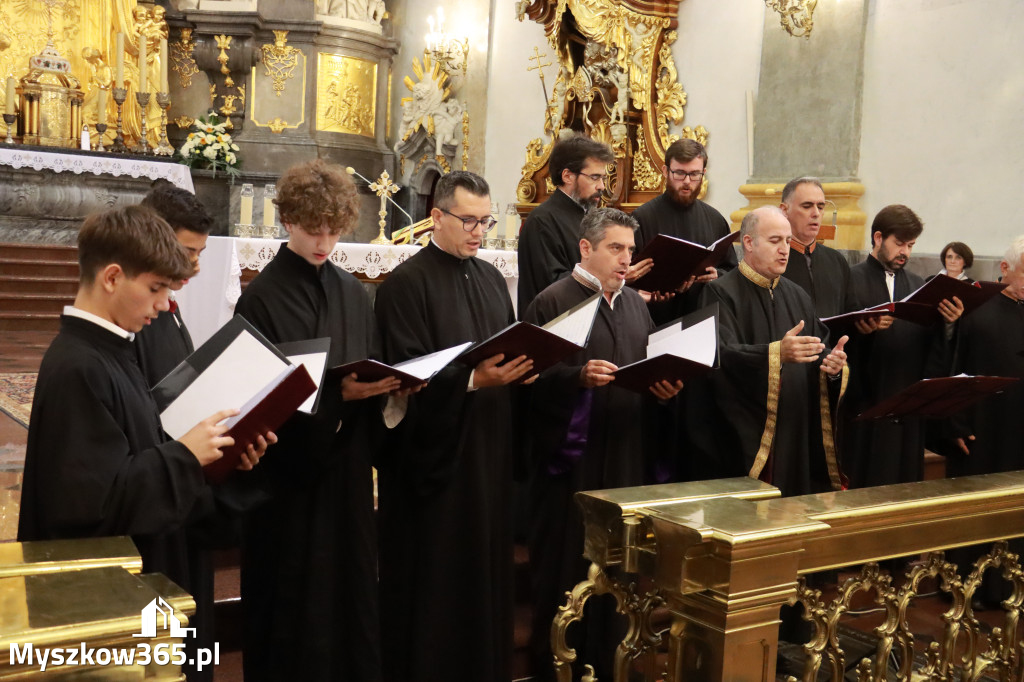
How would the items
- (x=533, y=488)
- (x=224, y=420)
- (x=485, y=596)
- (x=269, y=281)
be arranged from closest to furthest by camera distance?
(x=224, y=420) → (x=269, y=281) → (x=485, y=596) → (x=533, y=488)

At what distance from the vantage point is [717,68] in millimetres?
8828

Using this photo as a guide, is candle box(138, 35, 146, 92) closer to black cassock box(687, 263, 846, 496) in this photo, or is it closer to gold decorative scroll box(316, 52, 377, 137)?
gold decorative scroll box(316, 52, 377, 137)

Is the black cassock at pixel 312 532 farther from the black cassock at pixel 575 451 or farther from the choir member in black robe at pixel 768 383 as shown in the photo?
the choir member in black robe at pixel 768 383

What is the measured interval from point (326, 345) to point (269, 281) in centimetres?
48

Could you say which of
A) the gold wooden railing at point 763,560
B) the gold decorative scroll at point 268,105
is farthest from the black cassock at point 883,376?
the gold decorative scroll at point 268,105

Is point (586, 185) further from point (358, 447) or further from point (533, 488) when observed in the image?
point (358, 447)

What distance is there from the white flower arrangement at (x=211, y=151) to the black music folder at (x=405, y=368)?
398 inches

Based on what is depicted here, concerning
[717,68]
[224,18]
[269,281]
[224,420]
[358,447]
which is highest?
[224,18]

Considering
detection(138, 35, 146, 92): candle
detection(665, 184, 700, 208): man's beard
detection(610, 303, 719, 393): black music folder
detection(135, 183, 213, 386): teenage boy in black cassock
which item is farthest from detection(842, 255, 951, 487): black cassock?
detection(138, 35, 146, 92): candle

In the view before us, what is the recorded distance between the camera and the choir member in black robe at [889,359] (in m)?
5.21

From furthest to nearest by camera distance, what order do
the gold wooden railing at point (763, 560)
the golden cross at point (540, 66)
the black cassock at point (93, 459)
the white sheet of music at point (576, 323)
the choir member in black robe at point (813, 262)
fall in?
the golden cross at point (540, 66) → the choir member in black robe at point (813, 262) → the white sheet of music at point (576, 323) → the black cassock at point (93, 459) → the gold wooden railing at point (763, 560)

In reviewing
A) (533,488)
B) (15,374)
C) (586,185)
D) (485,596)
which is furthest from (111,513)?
(15,374)

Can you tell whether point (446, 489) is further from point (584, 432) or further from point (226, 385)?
Result: point (226, 385)

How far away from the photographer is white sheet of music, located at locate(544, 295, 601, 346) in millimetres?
3461
